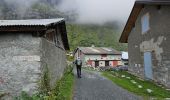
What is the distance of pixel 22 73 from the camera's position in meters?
12.1

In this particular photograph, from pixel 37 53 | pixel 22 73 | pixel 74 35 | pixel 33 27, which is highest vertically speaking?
pixel 74 35

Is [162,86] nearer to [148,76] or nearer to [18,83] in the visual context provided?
[148,76]

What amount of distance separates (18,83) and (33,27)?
8.33ft

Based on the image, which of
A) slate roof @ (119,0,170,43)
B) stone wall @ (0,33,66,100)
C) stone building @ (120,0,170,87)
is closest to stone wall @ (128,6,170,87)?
stone building @ (120,0,170,87)

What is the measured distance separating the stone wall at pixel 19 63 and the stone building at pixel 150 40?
8903 millimetres

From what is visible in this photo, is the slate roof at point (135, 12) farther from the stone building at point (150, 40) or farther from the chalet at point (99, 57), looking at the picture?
the chalet at point (99, 57)

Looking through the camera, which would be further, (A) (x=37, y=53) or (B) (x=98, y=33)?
(B) (x=98, y=33)

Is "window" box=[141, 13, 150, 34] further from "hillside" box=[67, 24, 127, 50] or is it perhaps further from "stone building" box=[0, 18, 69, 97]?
"hillside" box=[67, 24, 127, 50]

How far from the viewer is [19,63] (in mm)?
12125

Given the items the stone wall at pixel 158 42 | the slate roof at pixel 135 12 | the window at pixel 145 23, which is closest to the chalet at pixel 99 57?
the slate roof at pixel 135 12

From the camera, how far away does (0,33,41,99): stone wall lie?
12.1m

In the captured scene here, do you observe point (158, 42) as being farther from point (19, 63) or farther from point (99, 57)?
point (99, 57)

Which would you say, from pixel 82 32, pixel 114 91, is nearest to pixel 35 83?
pixel 114 91

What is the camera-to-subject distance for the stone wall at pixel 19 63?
1209cm
